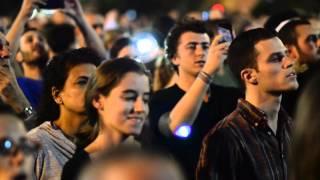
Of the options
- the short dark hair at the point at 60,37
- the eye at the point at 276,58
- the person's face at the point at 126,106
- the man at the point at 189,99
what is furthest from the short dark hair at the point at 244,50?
the short dark hair at the point at 60,37

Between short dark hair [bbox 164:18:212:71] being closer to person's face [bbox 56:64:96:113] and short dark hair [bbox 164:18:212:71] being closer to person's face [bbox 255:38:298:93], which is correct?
person's face [bbox 255:38:298:93]

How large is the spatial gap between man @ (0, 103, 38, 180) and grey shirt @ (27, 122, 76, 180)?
1.62 metres

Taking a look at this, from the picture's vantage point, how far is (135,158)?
2723 millimetres

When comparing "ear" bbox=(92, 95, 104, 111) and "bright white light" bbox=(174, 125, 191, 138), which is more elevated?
"ear" bbox=(92, 95, 104, 111)

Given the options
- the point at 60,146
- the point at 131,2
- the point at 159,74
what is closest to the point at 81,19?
the point at 159,74

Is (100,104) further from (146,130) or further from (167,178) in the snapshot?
(167,178)

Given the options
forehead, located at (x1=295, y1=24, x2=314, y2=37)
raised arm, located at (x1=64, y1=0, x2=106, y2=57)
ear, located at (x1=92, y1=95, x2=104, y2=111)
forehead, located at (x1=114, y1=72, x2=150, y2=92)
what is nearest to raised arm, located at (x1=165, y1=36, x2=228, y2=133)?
→ forehead, located at (x1=114, y1=72, x2=150, y2=92)

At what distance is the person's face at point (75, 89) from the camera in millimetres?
5391

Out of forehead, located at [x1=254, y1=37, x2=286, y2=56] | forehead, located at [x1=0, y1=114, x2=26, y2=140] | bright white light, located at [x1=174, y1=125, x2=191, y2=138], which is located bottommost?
bright white light, located at [x1=174, y1=125, x2=191, y2=138]

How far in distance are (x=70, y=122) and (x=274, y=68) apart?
126cm

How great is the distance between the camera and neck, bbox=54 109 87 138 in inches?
209

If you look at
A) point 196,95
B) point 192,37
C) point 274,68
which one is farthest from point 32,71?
point 274,68

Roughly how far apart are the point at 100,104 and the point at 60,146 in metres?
0.45

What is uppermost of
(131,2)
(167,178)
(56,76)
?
(167,178)
